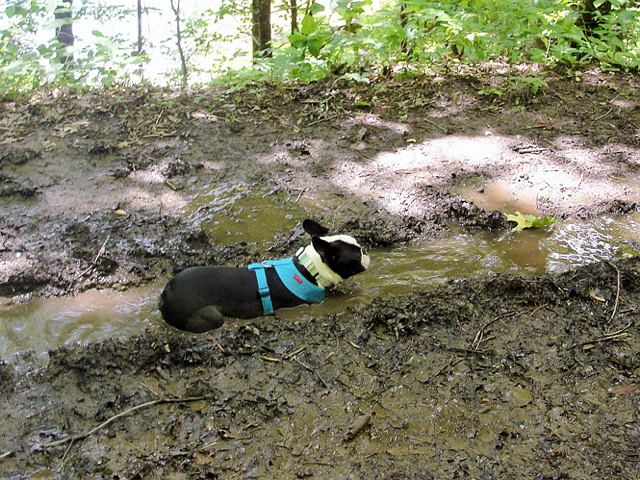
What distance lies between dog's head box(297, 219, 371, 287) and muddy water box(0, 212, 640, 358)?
0.26m

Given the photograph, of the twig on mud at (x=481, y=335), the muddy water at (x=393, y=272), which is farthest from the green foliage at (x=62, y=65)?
the twig on mud at (x=481, y=335)

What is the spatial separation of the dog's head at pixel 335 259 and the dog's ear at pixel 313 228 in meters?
0.22

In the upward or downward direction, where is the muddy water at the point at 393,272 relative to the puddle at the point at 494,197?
downward

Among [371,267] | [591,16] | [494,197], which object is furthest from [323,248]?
[591,16]

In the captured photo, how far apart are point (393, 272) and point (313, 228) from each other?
90 cm

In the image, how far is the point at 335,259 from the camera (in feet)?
14.4

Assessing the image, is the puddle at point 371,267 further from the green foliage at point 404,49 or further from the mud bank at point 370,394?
the green foliage at point 404,49

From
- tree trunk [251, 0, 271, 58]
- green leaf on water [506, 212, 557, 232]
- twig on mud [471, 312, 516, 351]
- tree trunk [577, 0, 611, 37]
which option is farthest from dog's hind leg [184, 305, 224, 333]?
tree trunk [577, 0, 611, 37]

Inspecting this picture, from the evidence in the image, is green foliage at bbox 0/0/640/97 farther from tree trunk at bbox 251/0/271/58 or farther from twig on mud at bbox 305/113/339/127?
tree trunk at bbox 251/0/271/58

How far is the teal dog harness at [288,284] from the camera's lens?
171 inches

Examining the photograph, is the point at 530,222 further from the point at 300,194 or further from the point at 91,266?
the point at 91,266

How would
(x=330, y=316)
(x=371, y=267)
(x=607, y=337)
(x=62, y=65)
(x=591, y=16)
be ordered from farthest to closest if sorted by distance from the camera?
1. (x=591, y=16)
2. (x=62, y=65)
3. (x=371, y=267)
4. (x=330, y=316)
5. (x=607, y=337)

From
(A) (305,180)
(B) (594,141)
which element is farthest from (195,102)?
(B) (594,141)

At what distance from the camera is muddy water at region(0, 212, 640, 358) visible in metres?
4.24
